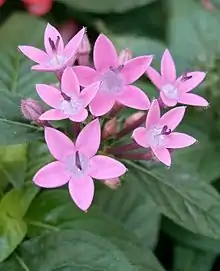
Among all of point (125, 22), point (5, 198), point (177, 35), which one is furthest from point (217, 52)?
point (5, 198)

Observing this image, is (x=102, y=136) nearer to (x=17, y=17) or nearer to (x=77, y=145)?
(x=77, y=145)

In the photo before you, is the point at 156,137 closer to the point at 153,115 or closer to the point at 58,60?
the point at 153,115

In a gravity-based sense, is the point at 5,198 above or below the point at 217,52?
below

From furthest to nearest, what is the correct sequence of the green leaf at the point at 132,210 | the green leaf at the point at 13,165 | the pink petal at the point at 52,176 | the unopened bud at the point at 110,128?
the green leaf at the point at 132,210, the green leaf at the point at 13,165, the unopened bud at the point at 110,128, the pink petal at the point at 52,176

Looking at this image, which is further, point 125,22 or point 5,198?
point 125,22

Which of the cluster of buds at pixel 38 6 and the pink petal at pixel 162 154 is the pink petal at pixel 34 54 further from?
the cluster of buds at pixel 38 6

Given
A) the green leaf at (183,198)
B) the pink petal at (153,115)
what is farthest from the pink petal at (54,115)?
the green leaf at (183,198)

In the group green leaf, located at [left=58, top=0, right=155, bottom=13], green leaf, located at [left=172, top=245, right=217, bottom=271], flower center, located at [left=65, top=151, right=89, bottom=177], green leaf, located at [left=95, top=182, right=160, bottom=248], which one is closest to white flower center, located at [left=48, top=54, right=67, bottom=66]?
flower center, located at [left=65, top=151, right=89, bottom=177]
